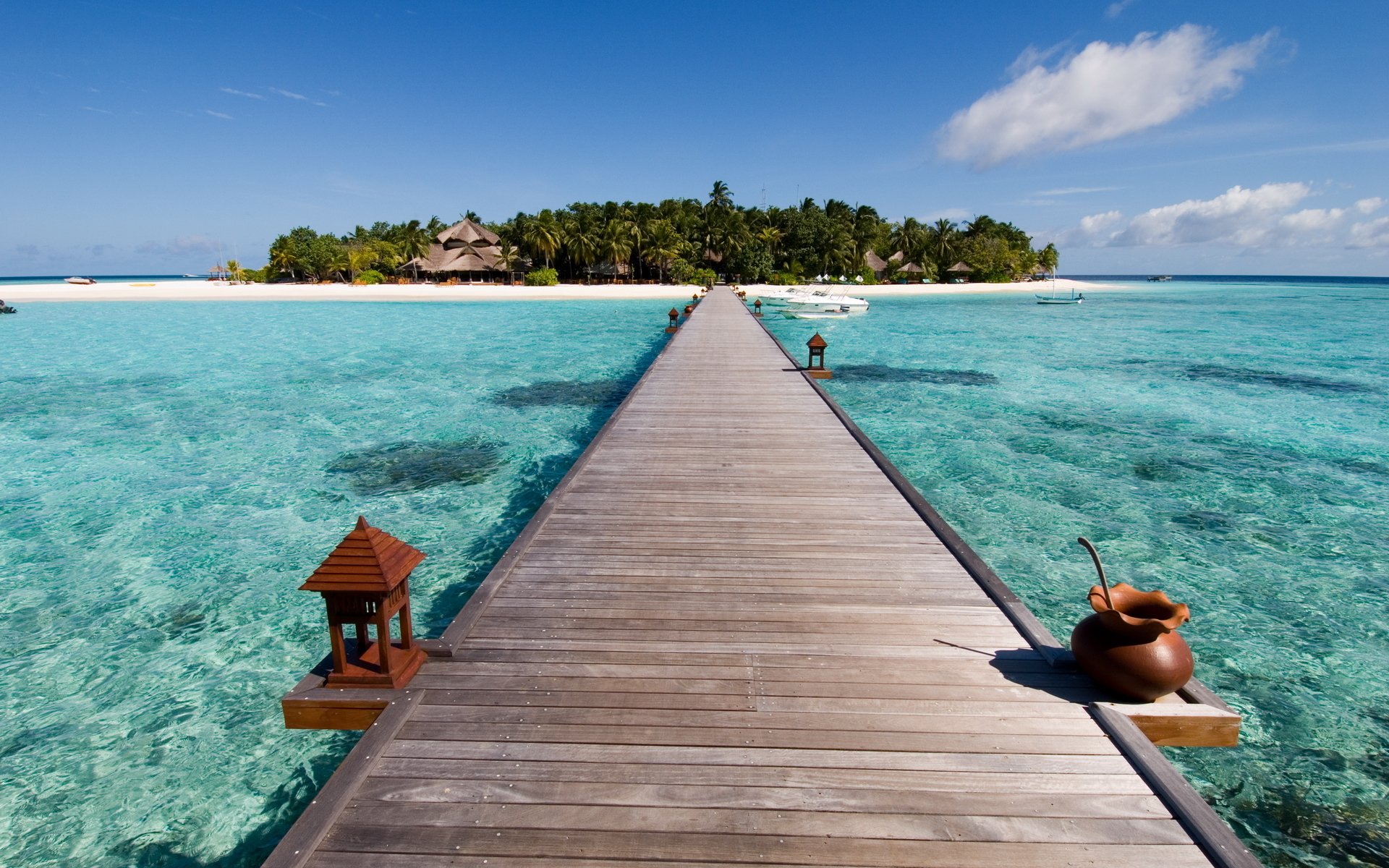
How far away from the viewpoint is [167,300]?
5419cm

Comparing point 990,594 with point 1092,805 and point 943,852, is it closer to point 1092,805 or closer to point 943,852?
point 1092,805

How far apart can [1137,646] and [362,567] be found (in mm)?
3937

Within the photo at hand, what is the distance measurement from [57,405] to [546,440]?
13.5 meters

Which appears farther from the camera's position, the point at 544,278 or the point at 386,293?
the point at 544,278

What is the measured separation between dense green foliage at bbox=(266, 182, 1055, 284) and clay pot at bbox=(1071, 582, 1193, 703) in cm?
6184

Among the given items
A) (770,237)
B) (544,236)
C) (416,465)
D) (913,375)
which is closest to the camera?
(416,465)

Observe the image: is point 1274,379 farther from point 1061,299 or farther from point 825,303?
point 1061,299

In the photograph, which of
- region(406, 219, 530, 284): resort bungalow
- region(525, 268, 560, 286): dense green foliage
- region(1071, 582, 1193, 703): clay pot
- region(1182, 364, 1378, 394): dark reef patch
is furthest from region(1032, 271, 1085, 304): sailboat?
region(1071, 582, 1193, 703): clay pot

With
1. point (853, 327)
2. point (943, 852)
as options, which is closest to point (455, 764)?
point (943, 852)

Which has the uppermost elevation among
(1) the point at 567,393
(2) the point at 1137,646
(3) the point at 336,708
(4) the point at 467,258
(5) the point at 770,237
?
(5) the point at 770,237

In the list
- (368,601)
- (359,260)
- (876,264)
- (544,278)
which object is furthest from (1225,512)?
(359,260)

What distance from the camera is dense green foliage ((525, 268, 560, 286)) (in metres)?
61.0

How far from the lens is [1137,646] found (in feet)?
10.9

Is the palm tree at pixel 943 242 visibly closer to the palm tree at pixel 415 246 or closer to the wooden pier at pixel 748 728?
the palm tree at pixel 415 246
